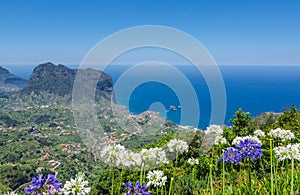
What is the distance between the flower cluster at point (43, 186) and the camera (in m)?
1.45

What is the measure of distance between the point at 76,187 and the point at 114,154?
0.77 m

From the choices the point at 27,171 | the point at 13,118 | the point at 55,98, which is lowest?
the point at 27,171

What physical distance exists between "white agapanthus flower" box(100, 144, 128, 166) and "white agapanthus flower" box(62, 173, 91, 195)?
70cm

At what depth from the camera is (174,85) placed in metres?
5.32

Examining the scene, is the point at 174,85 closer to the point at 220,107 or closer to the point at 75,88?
the point at 220,107

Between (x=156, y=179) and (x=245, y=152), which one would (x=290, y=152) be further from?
(x=156, y=179)

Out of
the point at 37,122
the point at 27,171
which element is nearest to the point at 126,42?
the point at 27,171

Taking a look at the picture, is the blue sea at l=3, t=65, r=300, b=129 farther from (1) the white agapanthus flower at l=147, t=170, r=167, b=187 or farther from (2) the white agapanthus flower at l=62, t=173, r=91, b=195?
(2) the white agapanthus flower at l=62, t=173, r=91, b=195

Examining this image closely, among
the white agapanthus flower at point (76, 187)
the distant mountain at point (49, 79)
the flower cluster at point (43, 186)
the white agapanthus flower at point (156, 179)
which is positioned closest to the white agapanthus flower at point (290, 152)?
the white agapanthus flower at point (156, 179)

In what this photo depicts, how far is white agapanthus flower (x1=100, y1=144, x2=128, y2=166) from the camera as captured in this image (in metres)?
2.54

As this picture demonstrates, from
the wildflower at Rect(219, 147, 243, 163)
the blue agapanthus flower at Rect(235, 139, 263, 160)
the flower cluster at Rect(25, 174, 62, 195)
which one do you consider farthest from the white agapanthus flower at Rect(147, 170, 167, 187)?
the flower cluster at Rect(25, 174, 62, 195)

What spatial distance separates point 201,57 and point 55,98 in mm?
151238

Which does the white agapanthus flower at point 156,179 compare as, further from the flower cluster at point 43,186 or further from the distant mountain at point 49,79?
the distant mountain at point 49,79

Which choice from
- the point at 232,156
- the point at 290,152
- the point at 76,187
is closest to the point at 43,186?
the point at 76,187
